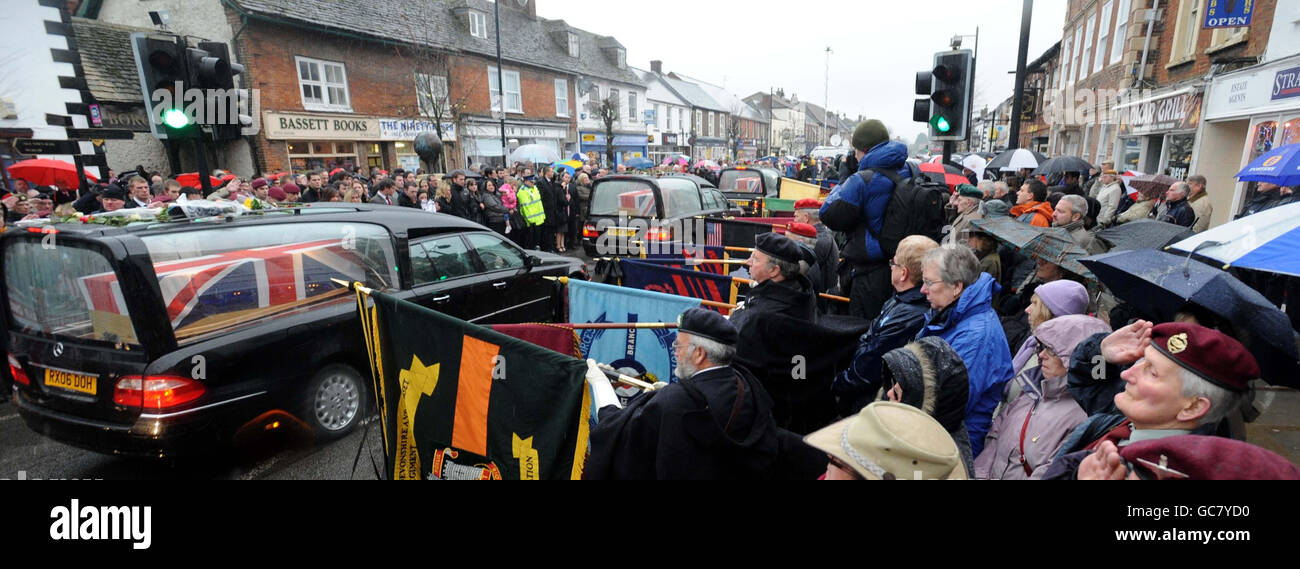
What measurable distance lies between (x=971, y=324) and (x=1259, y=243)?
1486 millimetres

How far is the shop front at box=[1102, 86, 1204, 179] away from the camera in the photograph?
1182cm

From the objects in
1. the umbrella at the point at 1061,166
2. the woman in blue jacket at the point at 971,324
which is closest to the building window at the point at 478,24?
the umbrella at the point at 1061,166

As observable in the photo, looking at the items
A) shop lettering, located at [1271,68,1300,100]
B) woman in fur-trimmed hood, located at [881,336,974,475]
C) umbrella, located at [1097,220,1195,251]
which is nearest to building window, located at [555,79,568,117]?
shop lettering, located at [1271,68,1300,100]

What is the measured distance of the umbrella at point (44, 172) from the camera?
9.28 m

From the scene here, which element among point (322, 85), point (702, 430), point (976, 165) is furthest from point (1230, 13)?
point (322, 85)

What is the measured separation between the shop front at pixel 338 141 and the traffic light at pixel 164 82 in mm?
13248

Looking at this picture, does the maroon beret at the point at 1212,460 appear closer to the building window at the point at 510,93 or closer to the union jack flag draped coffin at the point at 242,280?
the union jack flag draped coffin at the point at 242,280

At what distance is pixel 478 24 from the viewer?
25969mm

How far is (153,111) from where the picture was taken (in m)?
5.65
